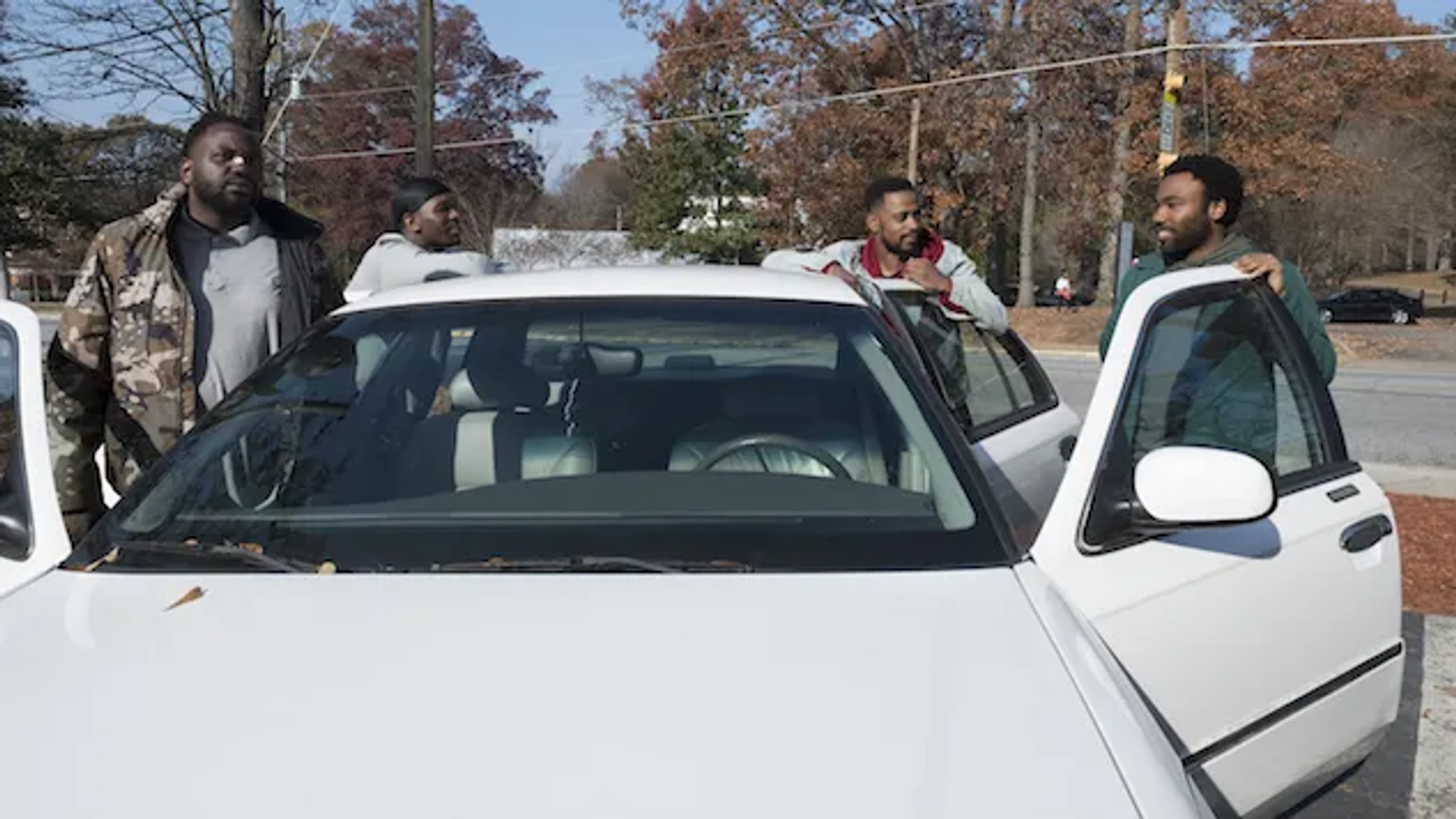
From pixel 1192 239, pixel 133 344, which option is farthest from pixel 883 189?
pixel 133 344

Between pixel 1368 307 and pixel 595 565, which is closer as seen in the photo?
pixel 595 565

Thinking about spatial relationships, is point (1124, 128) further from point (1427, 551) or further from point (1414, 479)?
point (1427, 551)

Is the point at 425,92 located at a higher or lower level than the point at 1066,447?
higher

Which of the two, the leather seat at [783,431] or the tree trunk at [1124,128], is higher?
the tree trunk at [1124,128]

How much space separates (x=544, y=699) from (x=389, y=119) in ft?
129

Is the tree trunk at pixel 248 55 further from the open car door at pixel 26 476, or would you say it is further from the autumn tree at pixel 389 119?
the autumn tree at pixel 389 119

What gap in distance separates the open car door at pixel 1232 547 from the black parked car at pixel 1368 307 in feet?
129

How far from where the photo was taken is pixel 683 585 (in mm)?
1857

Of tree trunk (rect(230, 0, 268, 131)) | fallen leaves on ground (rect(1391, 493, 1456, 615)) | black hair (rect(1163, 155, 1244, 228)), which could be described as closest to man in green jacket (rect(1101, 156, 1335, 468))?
black hair (rect(1163, 155, 1244, 228))

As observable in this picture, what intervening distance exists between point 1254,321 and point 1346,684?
88cm

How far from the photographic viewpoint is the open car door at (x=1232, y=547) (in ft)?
7.47

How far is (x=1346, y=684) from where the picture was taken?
8.93ft

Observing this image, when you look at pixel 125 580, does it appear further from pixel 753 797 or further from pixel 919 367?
pixel 919 367

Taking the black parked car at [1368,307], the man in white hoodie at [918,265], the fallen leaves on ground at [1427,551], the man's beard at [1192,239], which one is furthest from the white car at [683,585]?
the black parked car at [1368,307]
